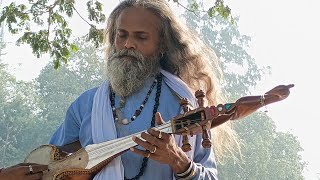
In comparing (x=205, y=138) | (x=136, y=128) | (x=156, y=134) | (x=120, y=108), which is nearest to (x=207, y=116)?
(x=205, y=138)

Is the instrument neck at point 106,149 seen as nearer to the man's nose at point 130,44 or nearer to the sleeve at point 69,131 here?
the sleeve at point 69,131

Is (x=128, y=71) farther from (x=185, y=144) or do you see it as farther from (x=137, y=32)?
(x=185, y=144)

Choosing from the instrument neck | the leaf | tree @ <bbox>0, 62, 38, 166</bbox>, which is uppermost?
tree @ <bbox>0, 62, 38, 166</bbox>

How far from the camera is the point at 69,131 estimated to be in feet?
11.3

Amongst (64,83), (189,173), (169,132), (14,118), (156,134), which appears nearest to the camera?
(156,134)

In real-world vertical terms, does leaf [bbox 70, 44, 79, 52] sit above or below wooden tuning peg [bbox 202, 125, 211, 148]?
above

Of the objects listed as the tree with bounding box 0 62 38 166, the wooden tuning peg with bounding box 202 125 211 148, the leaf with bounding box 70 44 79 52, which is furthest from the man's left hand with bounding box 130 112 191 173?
A: the tree with bounding box 0 62 38 166

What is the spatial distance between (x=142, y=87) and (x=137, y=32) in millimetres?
291

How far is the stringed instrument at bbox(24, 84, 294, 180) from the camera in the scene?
2758 millimetres

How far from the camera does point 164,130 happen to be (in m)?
2.81

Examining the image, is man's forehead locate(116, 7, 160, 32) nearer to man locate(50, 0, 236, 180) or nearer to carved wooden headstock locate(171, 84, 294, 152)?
man locate(50, 0, 236, 180)

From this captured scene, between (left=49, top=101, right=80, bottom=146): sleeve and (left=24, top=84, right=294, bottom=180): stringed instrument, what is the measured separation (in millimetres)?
117

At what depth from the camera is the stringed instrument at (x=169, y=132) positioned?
2758 mm

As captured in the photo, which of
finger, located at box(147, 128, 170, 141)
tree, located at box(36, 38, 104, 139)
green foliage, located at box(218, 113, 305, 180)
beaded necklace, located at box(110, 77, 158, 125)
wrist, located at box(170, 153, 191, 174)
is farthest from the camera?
tree, located at box(36, 38, 104, 139)
